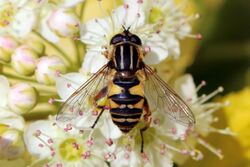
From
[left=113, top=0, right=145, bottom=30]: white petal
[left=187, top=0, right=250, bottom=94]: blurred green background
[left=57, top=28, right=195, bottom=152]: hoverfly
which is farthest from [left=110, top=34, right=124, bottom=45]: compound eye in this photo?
[left=187, top=0, right=250, bottom=94]: blurred green background

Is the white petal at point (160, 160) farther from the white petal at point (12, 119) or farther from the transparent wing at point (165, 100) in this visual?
the white petal at point (12, 119)

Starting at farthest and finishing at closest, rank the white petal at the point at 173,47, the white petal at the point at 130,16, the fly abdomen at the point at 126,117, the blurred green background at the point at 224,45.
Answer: the blurred green background at the point at 224,45
the white petal at the point at 173,47
the white petal at the point at 130,16
the fly abdomen at the point at 126,117

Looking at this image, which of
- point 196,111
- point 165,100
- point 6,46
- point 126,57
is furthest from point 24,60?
point 196,111

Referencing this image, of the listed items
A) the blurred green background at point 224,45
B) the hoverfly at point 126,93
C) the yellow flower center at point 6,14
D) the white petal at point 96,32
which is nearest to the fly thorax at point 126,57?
the hoverfly at point 126,93

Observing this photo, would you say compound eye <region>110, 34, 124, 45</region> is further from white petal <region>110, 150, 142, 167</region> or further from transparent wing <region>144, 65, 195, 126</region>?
white petal <region>110, 150, 142, 167</region>

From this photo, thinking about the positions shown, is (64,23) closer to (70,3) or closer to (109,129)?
(70,3)

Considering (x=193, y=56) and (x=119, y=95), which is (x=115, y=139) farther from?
(x=193, y=56)

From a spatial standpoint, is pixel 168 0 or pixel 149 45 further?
pixel 168 0

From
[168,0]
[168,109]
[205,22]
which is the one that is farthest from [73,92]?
[205,22]
